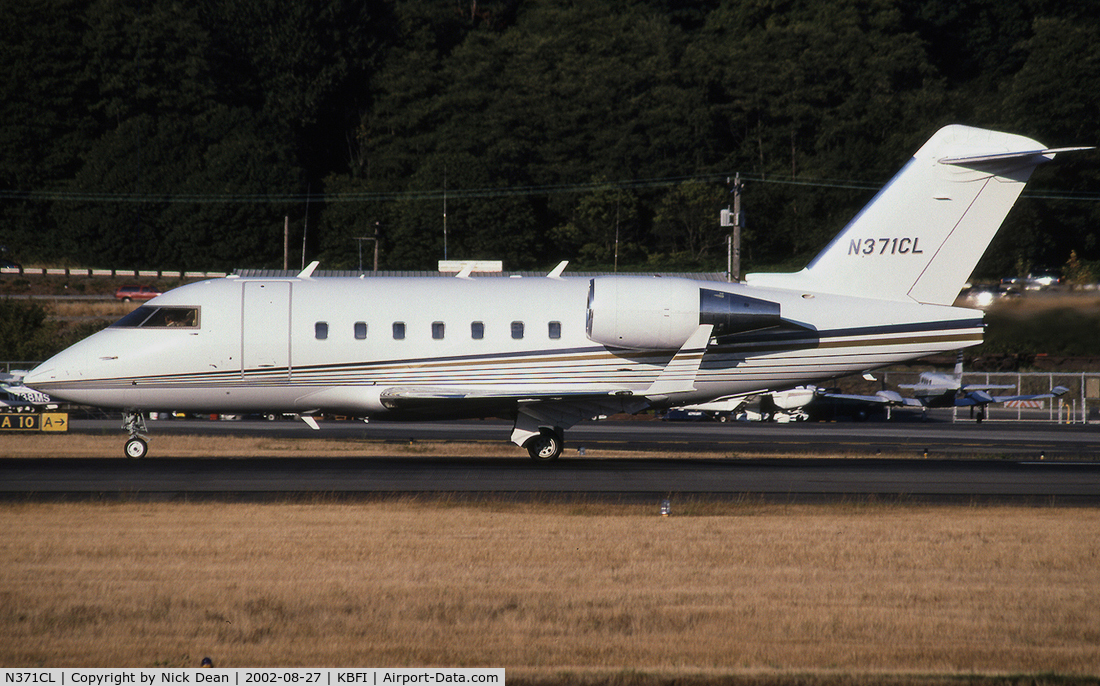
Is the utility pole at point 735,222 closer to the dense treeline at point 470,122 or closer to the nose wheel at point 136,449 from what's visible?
the nose wheel at point 136,449

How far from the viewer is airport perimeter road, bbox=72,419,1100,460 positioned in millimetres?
27875

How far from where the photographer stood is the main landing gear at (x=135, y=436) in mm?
21500

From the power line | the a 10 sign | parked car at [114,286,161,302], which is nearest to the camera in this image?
the a 10 sign

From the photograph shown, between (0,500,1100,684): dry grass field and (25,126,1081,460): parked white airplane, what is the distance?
255 inches

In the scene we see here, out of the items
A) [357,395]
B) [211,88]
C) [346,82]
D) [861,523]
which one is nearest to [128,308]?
[211,88]

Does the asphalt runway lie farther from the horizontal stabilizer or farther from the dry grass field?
the horizontal stabilizer

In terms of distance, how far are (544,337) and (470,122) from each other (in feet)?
255

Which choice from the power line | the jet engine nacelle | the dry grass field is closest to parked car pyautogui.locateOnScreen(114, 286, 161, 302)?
the power line

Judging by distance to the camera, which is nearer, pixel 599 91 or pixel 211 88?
pixel 599 91

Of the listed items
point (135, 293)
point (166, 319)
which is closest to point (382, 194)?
point (135, 293)

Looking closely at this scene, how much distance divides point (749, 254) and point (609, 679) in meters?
79.3

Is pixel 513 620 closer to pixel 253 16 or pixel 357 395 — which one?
pixel 357 395

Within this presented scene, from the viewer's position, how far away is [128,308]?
68.1 m

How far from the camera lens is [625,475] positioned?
63.4 feet
